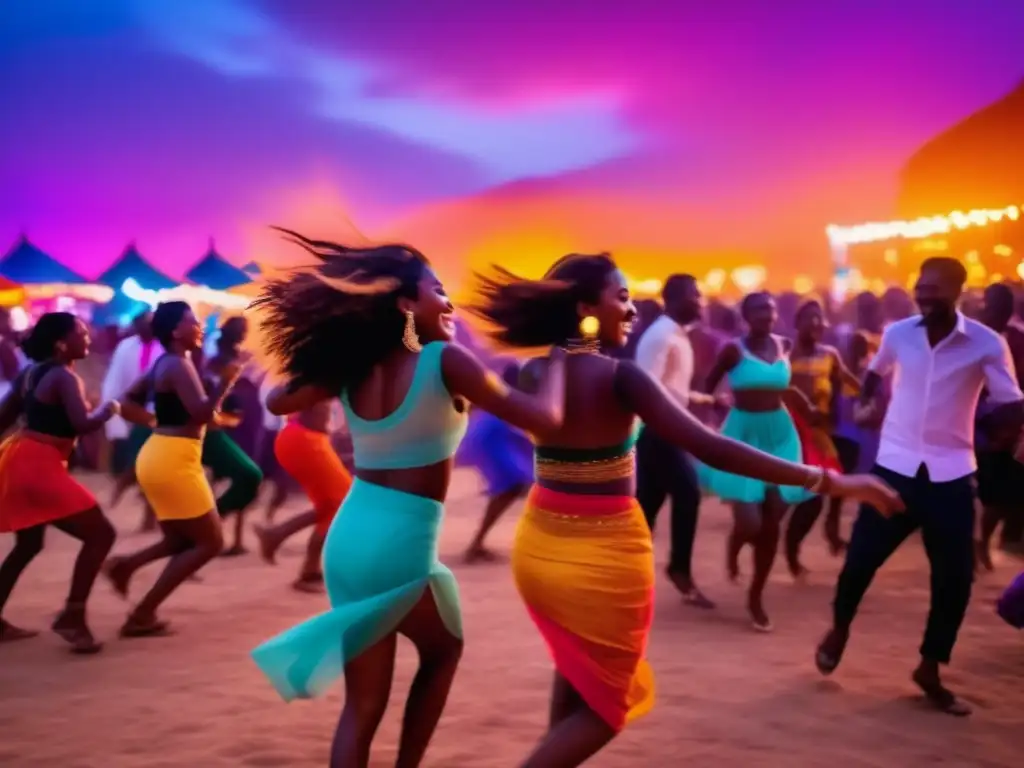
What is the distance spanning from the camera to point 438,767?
3613 millimetres

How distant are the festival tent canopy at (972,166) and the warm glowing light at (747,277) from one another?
754cm

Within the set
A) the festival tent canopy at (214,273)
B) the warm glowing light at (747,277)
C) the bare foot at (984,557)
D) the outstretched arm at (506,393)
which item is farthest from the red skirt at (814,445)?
the warm glowing light at (747,277)

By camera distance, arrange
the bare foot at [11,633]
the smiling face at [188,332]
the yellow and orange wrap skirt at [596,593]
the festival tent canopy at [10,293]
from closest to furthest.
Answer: the yellow and orange wrap skirt at [596,593], the smiling face at [188,332], the bare foot at [11,633], the festival tent canopy at [10,293]

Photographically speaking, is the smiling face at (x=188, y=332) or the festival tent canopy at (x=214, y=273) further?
the festival tent canopy at (x=214, y=273)

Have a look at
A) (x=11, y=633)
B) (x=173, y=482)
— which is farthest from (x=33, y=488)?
(x=11, y=633)

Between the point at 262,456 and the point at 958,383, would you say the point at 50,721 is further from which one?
the point at 262,456

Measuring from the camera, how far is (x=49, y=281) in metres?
16.4

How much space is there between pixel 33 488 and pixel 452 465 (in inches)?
112

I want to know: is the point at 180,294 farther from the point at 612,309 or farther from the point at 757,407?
the point at 612,309

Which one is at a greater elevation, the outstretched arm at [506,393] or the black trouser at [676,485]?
the outstretched arm at [506,393]

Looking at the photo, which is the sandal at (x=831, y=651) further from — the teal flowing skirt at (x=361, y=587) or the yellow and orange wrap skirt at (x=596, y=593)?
the teal flowing skirt at (x=361, y=587)

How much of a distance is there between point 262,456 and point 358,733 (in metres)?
6.61

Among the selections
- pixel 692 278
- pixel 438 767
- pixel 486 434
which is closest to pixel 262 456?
pixel 486 434

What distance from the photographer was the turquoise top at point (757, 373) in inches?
227
